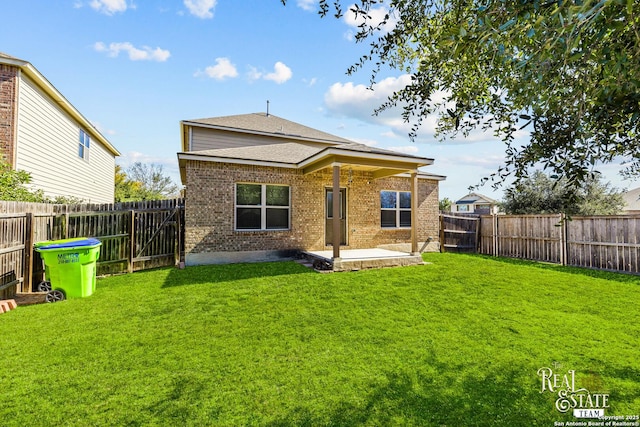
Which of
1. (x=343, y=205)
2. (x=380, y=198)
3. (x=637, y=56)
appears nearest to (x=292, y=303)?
(x=637, y=56)

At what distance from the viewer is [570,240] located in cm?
1006

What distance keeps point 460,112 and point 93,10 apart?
432 inches

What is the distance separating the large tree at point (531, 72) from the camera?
1661 millimetres

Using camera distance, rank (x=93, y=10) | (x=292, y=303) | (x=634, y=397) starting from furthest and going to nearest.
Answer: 1. (x=93, y=10)
2. (x=292, y=303)
3. (x=634, y=397)

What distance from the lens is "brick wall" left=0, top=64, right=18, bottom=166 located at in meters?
9.03

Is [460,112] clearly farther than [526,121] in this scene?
Yes

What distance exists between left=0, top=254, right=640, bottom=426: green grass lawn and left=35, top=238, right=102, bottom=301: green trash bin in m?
0.35

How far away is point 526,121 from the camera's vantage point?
239 centimetres

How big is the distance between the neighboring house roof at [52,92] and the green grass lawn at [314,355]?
8547 mm

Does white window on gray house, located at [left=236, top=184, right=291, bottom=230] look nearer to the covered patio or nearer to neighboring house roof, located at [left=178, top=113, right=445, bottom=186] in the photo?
neighboring house roof, located at [left=178, top=113, right=445, bottom=186]

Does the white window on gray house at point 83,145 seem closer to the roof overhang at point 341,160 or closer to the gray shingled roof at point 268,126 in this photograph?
the gray shingled roof at point 268,126

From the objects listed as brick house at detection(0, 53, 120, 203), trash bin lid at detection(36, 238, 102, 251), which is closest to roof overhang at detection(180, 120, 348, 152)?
brick house at detection(0, 53, 120, 203)

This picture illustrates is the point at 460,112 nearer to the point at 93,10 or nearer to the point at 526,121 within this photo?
the point at 526,121

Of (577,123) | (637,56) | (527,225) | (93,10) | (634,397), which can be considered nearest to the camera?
(637,56)
